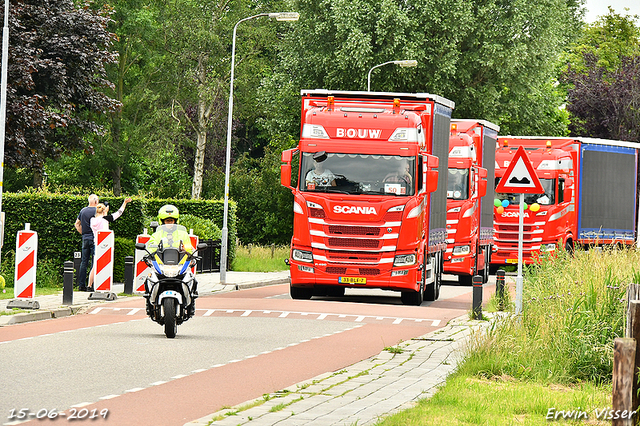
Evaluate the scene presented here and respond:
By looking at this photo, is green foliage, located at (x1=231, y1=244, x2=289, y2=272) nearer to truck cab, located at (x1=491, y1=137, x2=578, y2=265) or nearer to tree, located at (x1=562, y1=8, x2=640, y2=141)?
truck cab, located at (x1=491, y1=137, x2=578, y2=265)

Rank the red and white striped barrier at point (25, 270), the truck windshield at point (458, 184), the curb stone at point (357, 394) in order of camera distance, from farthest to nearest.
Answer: the truck windshield at point (458, 184) → the red and white striped barrier at point (25, 270) → the curb stone at point (357, 394)

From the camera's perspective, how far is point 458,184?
27.1m

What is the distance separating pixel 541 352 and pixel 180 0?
3779 cm

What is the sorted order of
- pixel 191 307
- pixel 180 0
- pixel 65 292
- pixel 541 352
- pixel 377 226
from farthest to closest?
pixel 180 0, pixel 377 226, pixel 65 292, pixel 191 307, pixel 541 352

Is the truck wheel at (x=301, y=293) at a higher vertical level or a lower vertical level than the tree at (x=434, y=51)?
lower

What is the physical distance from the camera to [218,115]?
47594 mm

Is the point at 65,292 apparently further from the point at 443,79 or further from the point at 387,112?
the point at 443,79

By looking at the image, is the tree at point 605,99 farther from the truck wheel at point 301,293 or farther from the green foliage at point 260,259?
the truck wheel at point 301,293

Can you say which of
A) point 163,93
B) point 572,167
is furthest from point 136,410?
point 163,93

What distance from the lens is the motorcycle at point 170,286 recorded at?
14.4 metres

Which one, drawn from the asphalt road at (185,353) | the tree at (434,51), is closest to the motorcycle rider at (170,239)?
the asphalt road at (185,353)

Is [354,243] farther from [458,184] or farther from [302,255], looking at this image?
[458,184]

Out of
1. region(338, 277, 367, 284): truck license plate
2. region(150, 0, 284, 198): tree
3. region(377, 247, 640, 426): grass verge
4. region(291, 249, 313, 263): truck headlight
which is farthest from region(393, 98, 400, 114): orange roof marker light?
region(150, 0, 284, 198): tree

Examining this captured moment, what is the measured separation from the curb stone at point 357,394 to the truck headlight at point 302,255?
746 centimetres
